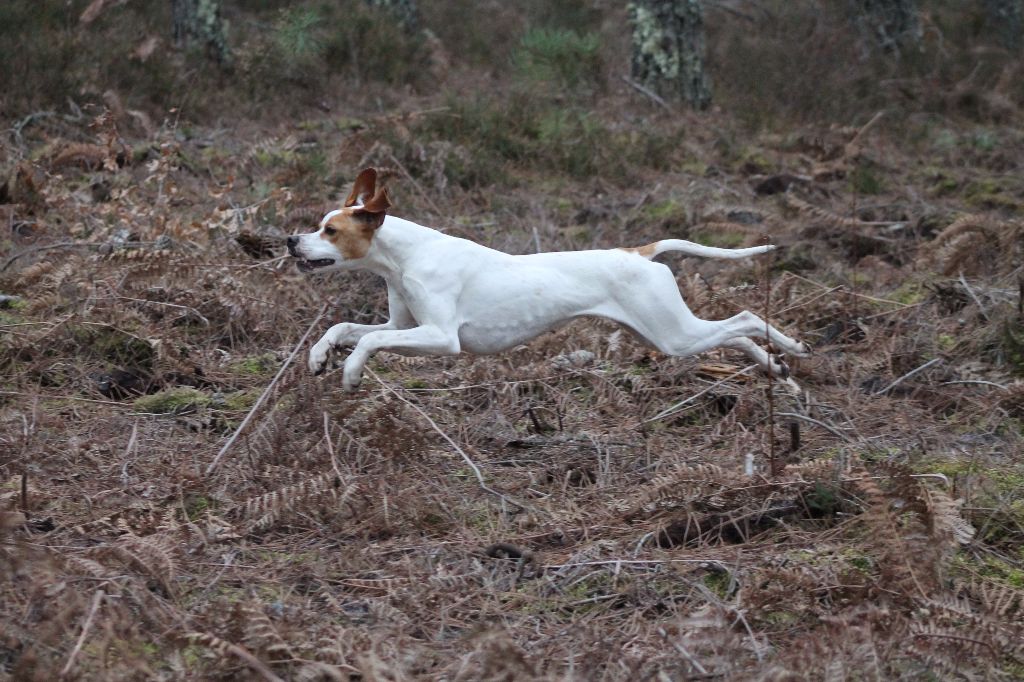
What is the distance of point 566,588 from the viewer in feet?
15.1

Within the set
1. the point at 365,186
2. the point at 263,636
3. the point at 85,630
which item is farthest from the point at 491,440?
the point at 85,630

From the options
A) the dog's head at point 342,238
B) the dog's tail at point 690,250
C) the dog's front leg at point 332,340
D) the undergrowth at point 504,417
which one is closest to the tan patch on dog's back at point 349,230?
the dog's head at point 342,238

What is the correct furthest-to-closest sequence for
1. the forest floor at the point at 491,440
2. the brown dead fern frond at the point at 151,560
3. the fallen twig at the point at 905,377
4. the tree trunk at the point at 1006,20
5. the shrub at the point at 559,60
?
the tree trunk at the point at 1006,20, the shrub at the point at 559,60, the fallen twig at the point at 905,377, the brown dead fern frond at the point at 151,560, the forest floor at the point at 491,440

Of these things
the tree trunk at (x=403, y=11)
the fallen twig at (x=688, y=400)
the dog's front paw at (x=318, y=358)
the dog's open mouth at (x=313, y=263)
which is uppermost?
the dog's open mouth at (x=313, y=263)

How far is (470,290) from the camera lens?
5996 millimetres

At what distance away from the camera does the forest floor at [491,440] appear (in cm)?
400

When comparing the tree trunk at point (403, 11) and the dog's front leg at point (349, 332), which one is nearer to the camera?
the dog's front leg at point (349, 332)

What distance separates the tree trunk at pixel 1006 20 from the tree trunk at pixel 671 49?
17.6 feet

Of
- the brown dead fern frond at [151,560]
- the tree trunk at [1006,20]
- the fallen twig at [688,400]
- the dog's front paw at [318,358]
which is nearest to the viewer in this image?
the brown dead fern frond at [151,560]

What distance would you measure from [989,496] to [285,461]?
120 inches

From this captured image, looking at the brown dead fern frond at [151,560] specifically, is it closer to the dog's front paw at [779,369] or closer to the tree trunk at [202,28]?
the dog's front paw at [779,369]

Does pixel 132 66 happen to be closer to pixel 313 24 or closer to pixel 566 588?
pixel 313 24

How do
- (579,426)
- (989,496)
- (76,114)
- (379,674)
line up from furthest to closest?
(76,114) → (579,426) → (989,496) → (379,674)

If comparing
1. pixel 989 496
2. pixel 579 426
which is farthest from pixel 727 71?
pixel 989 496
